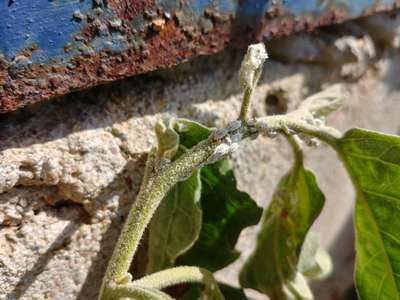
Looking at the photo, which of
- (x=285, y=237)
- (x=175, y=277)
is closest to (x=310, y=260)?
(x=285, y=237)

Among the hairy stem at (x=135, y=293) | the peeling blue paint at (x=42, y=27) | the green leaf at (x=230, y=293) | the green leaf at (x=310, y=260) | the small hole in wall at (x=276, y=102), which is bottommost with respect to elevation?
the green leaf at (x=230, y=293)

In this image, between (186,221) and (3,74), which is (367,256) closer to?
(186,221)

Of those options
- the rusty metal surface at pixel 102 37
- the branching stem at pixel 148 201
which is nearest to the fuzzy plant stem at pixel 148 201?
the branching stem at pixel 148 201

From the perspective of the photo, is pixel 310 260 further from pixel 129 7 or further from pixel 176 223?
pixel 129 7

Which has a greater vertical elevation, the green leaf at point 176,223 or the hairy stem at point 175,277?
the green leaf at point 176,223

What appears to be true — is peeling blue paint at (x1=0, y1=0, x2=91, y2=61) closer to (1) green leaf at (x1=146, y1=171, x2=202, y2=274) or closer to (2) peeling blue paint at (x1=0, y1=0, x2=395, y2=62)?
Result: (2) peeling blue paint at (x1=0, y1=0, x2=395, y2=62)

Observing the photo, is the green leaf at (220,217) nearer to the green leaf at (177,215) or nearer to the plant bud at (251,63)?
the green leaf at (177,215)
